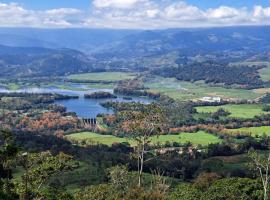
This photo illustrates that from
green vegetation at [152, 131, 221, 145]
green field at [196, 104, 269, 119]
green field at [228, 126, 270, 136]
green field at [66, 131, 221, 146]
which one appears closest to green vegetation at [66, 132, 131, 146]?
green field at [66, 131, 221, 146]

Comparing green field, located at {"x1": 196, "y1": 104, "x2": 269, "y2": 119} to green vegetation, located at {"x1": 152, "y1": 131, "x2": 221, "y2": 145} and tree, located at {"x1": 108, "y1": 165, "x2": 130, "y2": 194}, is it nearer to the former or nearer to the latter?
green vegetation, located at {"x1": 152, "y1": 131, "x2": 221, "y2": 145}

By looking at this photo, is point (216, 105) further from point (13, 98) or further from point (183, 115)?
point (13, 98)

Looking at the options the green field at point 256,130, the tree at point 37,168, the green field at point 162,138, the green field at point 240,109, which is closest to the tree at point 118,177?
the tree at point 37,168

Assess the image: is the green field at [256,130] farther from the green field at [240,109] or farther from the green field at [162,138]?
the green field at [240,109]

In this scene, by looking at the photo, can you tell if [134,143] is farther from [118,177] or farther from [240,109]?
[118,177]

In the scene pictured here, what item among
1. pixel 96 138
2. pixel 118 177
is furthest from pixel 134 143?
pixel 118 177

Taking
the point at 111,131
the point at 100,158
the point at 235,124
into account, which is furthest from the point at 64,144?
the point at 235,124
